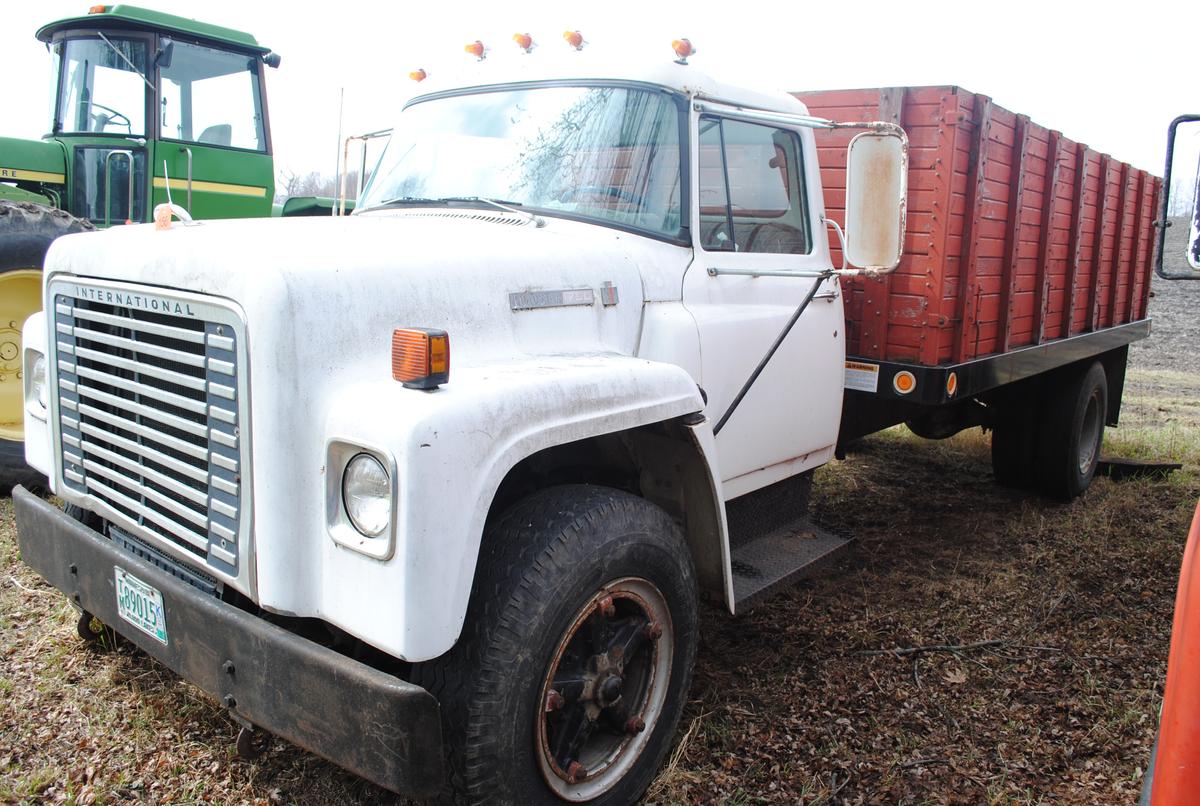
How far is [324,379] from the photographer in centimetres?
226

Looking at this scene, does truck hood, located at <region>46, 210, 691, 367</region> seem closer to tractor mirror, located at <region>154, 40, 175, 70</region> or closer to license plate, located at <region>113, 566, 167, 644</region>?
license plate, located at <region>113, 566, 167, 644</region>

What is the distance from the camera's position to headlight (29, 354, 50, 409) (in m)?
3.30

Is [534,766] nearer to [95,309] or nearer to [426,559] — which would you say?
[426,559]

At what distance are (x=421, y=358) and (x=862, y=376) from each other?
2.67 m

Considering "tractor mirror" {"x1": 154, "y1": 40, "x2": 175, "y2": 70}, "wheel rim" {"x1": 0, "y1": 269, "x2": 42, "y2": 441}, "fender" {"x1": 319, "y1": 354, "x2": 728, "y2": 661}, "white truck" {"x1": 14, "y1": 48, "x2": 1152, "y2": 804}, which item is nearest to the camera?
"fender" {"x1": 319, "y1": 354, "x2": 728, "y2": 661}

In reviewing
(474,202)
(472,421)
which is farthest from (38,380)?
(472,421)

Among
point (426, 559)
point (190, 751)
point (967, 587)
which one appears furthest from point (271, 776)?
point (967, 587)

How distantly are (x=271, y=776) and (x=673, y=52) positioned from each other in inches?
108

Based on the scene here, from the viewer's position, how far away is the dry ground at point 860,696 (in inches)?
116

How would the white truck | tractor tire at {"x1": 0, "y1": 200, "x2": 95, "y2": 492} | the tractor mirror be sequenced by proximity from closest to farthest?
the white truck, tractor tire at {"x1": 0, "y1": 200, "x2": 95, "y2": 492}, the tractor mirror

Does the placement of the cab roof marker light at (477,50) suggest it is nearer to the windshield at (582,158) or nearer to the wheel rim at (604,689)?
the windshield at (582,158)

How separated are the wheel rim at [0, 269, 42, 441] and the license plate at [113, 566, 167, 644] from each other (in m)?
3.24

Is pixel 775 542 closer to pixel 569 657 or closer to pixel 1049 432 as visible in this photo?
pixel 569 657

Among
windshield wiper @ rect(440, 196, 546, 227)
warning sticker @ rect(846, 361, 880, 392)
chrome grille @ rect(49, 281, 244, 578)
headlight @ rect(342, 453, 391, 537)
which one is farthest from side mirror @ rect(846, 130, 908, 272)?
chrome grille @ rect(49, 281, 244, 578)
